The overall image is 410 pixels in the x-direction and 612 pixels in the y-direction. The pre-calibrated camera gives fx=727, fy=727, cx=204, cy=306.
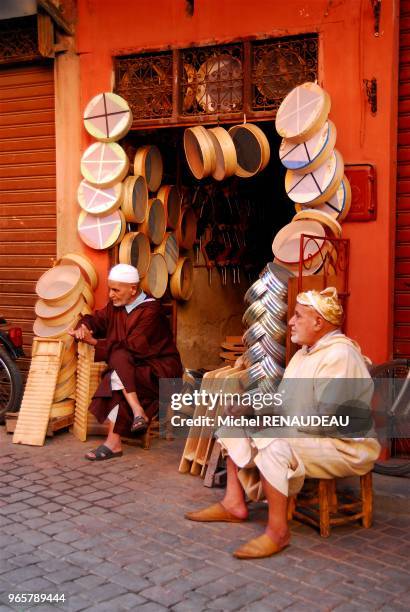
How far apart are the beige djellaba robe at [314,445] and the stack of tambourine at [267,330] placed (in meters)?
0.68

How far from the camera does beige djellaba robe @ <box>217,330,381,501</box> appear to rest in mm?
3613

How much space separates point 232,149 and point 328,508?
9.51 ft

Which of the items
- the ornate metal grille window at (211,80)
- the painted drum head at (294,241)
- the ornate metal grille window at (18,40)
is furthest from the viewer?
the ornate metal grille window at (18,40)

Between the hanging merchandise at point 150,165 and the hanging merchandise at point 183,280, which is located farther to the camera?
the hanging merchandise at point 183,280

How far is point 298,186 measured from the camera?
17.0 ft

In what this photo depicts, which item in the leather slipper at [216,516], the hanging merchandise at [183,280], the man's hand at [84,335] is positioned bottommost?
the leather slipper at [216,516]

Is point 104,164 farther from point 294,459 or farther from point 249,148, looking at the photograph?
point 294,459

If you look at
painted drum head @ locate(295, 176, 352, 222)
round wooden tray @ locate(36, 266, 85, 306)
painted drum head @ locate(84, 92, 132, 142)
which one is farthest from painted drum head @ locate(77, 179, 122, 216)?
painted drum head @ locate(295, 176, 352, 222)

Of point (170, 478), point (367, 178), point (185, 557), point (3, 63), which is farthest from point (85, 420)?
point (3, 63)

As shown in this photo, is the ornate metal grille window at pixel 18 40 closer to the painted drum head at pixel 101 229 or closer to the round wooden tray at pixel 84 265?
the painted drum head at pixel 101 229

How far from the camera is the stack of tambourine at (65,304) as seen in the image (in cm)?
593

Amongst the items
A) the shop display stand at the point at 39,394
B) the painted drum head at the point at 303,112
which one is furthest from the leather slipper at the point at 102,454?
the painted drum head at the point at 303,112

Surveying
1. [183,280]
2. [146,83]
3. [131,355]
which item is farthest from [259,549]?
[146,83]

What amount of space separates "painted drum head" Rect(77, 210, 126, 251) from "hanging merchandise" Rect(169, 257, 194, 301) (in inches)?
35.9
